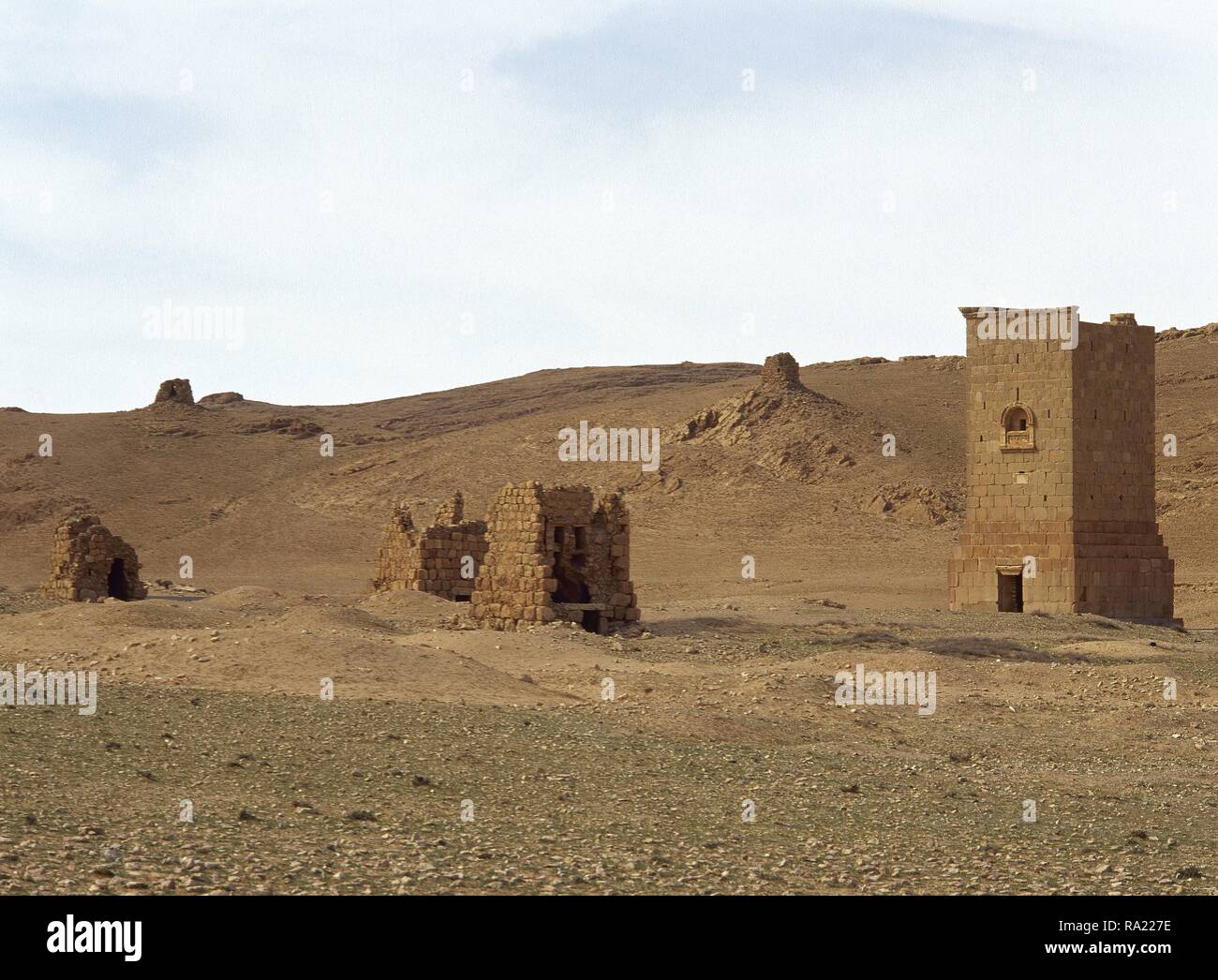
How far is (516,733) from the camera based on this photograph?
14461mm

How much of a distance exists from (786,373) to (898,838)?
1953 inches

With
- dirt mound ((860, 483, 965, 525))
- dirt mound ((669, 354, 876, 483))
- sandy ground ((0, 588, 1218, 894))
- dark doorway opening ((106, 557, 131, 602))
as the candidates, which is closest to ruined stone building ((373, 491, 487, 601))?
dark doorway opening ((106, 557, 131, 602))

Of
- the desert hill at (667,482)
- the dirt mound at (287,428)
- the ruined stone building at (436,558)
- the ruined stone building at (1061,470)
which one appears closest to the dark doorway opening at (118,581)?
the ruined stone building at (436,558)

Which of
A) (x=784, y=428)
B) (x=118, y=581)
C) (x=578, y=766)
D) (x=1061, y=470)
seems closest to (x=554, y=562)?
(x=1061, y=470)

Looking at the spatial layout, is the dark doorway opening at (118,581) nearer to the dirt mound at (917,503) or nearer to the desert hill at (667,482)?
the desert hill at (667,482)

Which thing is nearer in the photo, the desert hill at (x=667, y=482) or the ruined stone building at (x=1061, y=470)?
the ruined stone building at (x=1061, y=470)

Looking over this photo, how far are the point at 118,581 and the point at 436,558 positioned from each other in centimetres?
714

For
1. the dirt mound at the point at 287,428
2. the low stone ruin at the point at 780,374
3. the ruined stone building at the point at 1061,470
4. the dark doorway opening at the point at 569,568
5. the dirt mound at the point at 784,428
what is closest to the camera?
the dark doorway opening at the point at 569,568

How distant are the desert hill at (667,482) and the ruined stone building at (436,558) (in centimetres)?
954

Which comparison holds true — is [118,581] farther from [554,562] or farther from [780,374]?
[780,374]

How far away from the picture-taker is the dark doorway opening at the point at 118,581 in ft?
111

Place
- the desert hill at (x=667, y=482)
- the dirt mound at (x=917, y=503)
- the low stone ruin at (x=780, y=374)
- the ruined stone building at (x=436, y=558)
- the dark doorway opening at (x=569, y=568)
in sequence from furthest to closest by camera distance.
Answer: the low stone ruin at (x=780, y=374) < the dirt mound at (x=917, y=503) < the desert hill at (x=667, y=482) < the ruined stone building at (x=436, y=558) < the dark doorway opening at (x=569, y=568)

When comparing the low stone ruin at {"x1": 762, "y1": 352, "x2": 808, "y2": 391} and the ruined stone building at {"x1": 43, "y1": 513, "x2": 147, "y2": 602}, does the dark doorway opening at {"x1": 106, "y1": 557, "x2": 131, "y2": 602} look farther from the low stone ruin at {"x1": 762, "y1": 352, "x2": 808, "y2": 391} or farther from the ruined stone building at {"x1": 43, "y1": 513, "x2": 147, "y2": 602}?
the low stone ruin at {"x1": 762, "y1": 352, "x2": 808, "y2": 391}
